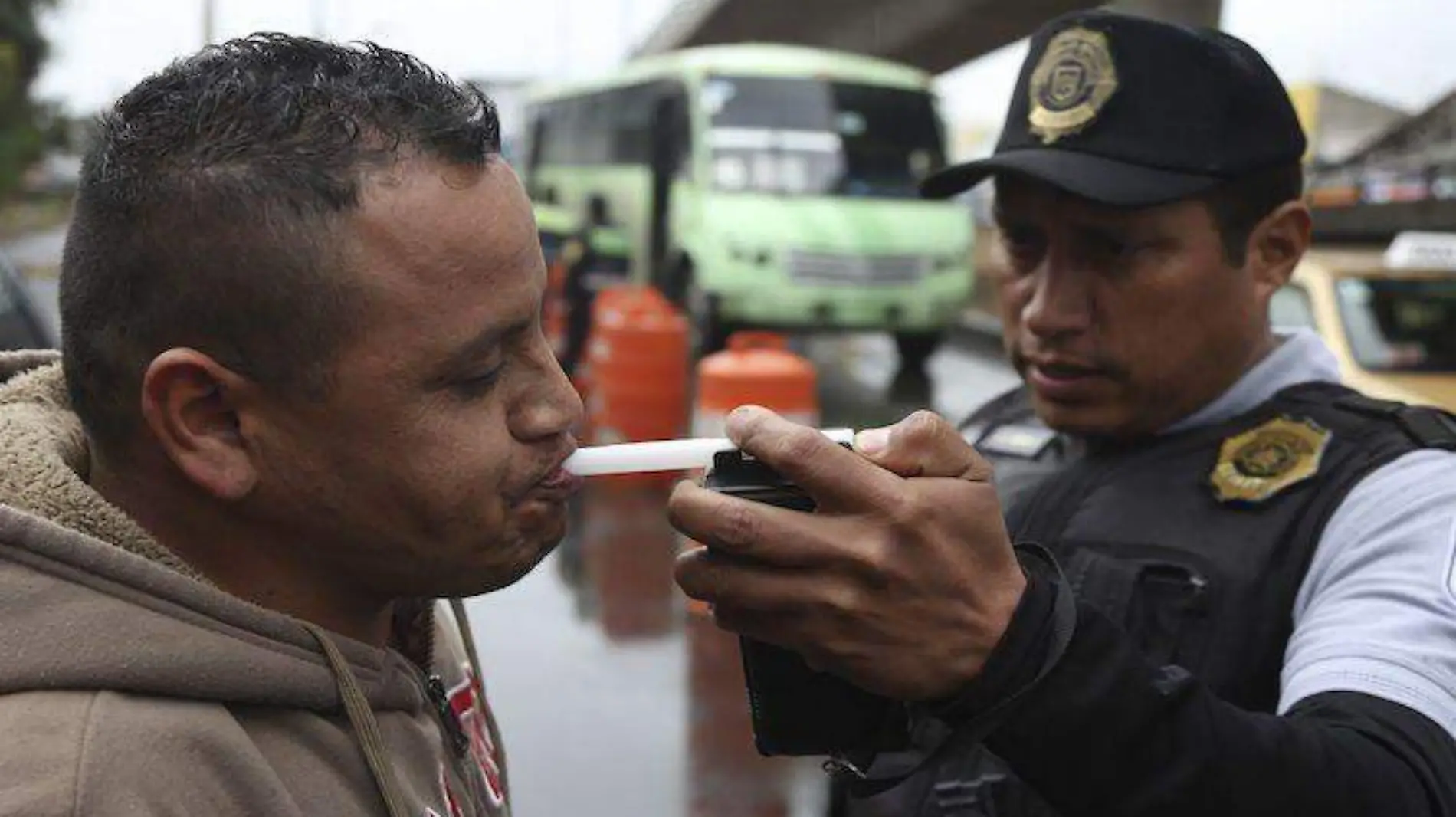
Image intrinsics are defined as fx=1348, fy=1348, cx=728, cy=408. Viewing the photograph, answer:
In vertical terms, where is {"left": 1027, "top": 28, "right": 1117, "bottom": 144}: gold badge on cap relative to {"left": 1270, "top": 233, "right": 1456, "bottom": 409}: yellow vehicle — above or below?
above

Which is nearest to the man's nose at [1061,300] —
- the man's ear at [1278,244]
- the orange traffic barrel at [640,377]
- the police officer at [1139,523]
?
the police officer at [1139,523]

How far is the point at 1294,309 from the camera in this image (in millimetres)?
6676

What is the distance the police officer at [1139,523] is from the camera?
1.11 meters

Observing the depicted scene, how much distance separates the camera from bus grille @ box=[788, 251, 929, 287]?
41.5ft

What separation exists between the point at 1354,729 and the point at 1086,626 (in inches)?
13.9

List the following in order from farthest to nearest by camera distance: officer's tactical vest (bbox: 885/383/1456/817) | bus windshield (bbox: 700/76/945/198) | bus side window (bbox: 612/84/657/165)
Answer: bus side window (bbox: 612/84/657/165), bus windshield (bbox: 700/76/945/198), officer's tactical vest (bbox: 885/383/1456/817)

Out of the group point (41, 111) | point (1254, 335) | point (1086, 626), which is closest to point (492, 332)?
point (1086, 626)

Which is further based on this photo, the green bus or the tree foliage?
the tree foliage

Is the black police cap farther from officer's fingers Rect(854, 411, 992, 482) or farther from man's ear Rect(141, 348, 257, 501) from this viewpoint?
man's ear Rect(141, 348, 257, 501)

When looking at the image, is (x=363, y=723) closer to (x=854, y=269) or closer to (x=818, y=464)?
(x=818, y=464)

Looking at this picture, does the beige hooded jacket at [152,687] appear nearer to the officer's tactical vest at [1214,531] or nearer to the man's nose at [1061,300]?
the officer's tactical vest at [1214,531]

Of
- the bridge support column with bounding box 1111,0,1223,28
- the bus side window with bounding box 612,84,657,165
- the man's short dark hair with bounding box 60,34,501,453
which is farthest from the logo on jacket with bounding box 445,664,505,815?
the bridge support column with bounding box 1111,0,1223,28

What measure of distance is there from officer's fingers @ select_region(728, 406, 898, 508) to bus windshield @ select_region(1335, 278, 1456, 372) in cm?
594

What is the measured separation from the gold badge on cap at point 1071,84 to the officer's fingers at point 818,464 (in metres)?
1.09
